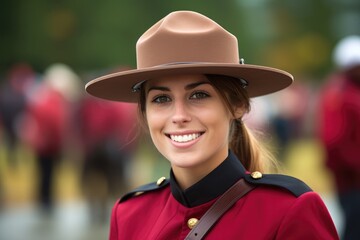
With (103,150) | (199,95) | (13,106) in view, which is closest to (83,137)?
(103,150)

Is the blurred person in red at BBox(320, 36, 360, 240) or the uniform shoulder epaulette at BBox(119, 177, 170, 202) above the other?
the uniform shoulder epaulette at BBox(119, 177, 170, 202)

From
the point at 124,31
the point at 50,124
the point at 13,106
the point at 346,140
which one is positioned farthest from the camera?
the point at 124,31

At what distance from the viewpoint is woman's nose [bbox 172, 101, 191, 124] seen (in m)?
3.22

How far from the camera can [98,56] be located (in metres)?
28.5

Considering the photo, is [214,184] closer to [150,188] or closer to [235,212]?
[235,212]

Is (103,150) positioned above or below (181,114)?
below

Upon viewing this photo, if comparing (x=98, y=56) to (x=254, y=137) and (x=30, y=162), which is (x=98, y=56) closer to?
(x=30, y=162)

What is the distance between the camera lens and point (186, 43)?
3.22m

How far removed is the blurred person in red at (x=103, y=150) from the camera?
40.8 feet

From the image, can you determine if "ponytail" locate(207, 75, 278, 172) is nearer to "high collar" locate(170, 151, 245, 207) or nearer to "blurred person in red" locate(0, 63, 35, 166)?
"high collar" locate(170, 151, 245, 207)

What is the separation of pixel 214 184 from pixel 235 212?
0.48ft

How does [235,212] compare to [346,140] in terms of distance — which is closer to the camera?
[235,212]

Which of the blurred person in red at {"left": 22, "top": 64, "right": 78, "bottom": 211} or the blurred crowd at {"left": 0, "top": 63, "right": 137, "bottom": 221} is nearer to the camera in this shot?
the blurred crowd at {"left": 0, "top": 63, "right": 137, "bottom": 221}

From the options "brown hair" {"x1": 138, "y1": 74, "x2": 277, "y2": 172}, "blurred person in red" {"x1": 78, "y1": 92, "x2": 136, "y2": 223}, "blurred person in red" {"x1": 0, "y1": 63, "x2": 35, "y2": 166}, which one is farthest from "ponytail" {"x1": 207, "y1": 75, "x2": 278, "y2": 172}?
"blurred person in red" {"x1": 0, "y1": 63, "x2": 35, "y2": 166}
